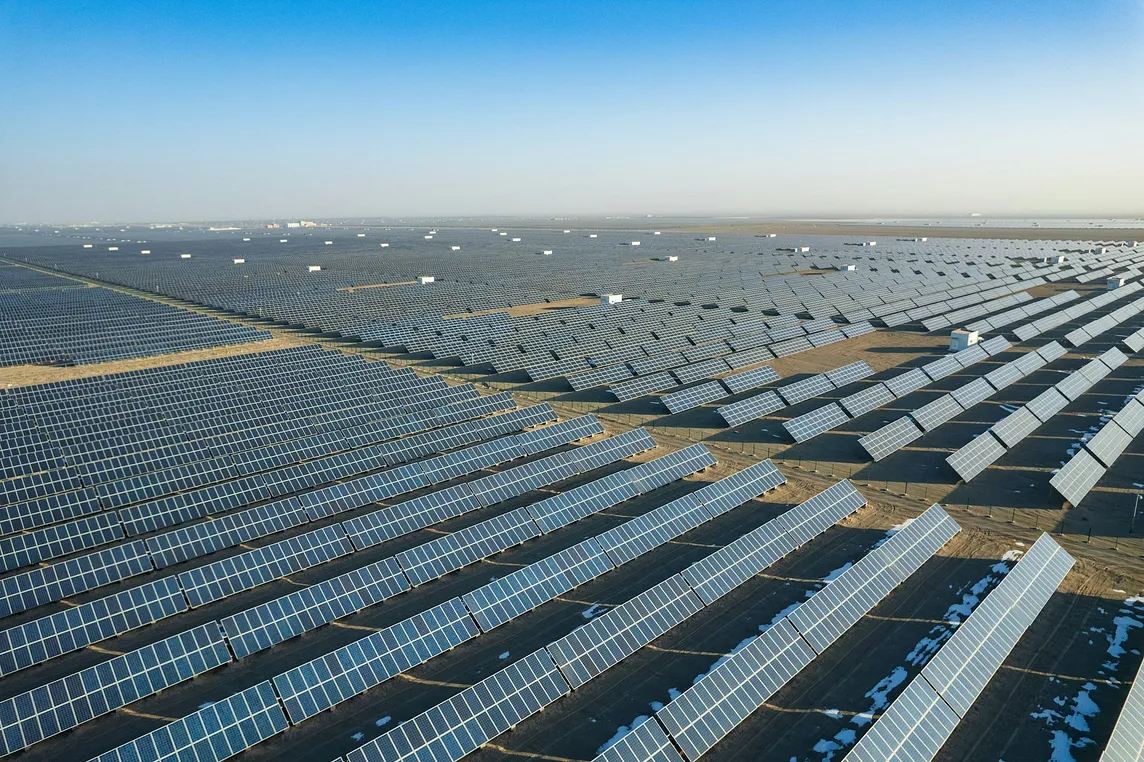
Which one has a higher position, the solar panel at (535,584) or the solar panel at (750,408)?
the solar panel at (750,408)

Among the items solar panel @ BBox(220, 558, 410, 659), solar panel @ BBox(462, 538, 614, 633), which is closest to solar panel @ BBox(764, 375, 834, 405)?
solar panel @ BBox(462, 538, 614, 633)

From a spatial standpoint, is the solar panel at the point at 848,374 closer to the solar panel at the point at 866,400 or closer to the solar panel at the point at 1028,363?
the solar panel at the point at 866,400

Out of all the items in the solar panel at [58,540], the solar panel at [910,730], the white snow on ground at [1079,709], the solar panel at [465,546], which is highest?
the solar panel at [58,540]

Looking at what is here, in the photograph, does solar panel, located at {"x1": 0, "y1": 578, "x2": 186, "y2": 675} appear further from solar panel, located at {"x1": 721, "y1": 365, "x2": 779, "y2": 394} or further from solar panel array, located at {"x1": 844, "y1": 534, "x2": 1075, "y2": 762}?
solar panel, located at {"x1": 721, "y1": 365, "x2": 779, "y2": 394}

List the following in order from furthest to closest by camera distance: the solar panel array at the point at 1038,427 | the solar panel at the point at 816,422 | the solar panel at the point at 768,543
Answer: the solar panel at the point at 816,422
the solar panel array at the point at 1038,427
the solar panel at the point at 768,543

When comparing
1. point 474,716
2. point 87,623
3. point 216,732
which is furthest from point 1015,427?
point 87,623

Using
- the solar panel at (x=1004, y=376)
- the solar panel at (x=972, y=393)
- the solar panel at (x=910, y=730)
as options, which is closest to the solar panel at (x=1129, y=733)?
the solar panel at (x=910, y=730)

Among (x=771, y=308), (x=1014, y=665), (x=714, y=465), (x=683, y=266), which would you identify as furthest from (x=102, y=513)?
(x=683, y=266)
